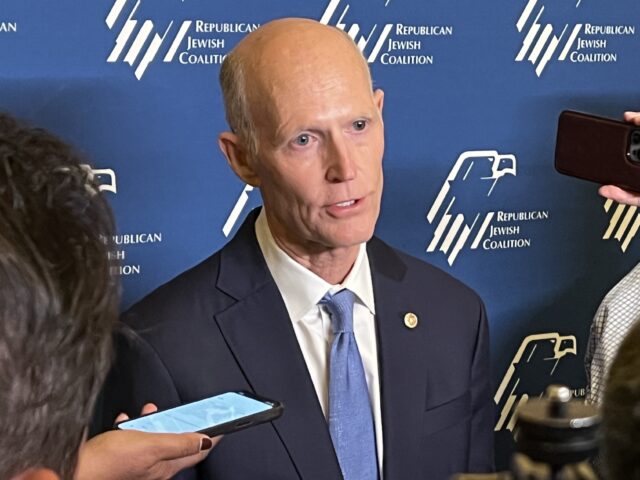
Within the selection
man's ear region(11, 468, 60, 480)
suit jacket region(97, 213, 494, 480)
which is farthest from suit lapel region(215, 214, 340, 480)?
man's ear region(11, 468, 60, 480)

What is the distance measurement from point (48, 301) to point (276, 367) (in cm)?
81

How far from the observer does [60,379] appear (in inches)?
25.1

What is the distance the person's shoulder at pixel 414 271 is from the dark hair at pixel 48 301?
90cm

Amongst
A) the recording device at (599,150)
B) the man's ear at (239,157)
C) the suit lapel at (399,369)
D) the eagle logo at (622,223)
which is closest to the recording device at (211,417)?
the suit lapel at (399,369)

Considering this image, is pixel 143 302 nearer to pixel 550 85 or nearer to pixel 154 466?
pixel 154 466

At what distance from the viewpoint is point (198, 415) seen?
120 cm

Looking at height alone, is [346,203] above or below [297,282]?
above

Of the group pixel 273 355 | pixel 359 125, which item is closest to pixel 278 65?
pixel 359 125

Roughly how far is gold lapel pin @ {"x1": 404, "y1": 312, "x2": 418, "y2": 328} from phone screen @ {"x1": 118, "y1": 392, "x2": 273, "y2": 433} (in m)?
0.34

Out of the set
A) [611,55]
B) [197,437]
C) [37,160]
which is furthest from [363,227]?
[611,55]

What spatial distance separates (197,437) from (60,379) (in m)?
0.48

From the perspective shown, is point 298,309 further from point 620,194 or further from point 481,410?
point 620,194

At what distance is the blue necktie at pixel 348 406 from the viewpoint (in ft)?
4.58

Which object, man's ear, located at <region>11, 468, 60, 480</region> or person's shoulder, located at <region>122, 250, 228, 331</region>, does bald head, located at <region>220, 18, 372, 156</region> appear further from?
man's ear, located at <region>11, 468, 60, 480</region>
